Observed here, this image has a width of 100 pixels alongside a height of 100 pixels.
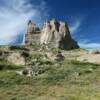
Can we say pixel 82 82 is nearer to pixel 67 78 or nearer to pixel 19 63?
pixel 67 78

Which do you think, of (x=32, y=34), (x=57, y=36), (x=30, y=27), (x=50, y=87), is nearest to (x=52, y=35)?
(x=57, y=36)

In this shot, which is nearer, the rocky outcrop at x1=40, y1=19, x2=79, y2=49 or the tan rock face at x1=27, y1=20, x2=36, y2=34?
the rocky outcrop at x1=40, y1=19, x2=79, y2=49

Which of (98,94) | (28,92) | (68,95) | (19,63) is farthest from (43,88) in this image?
(19,63)

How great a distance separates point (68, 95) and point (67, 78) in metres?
17.1

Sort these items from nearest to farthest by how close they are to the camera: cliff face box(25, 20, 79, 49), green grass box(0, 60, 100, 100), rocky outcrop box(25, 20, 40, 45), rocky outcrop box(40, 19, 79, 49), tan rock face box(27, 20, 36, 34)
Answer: green grass box(0, 60, 100, 100)
rocky outcrop box(40, 19, 79, 49)
cliff face box(25, 20, 79, 49)
rocky outcrop box(25, 20, 40, 45)
tan rock face box(27, 20, 36, 34)

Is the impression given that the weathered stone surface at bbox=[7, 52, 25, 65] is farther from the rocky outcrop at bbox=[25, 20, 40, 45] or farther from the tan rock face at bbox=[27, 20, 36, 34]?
the tan rock face at bbox=[27, 20, 36, 34]

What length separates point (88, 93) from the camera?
35.8 m

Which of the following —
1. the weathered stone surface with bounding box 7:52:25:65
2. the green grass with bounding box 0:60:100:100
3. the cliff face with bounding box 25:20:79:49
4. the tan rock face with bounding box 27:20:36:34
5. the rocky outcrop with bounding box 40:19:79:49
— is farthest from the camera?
the tan rock face with bounding box 27:20:36:34

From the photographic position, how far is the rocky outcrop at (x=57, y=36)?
169625 millimetres

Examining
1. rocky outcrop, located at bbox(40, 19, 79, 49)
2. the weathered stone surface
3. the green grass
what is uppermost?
rocky outcrop, located at bbox(40, 19, 79, 49)

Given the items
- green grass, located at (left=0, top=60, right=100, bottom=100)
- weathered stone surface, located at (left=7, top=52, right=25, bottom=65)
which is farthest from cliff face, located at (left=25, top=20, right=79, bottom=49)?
green grass, located at (left=0, top=60, right=100, bottom=100)

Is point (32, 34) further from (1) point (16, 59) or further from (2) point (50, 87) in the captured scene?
(2) point (50, 87)

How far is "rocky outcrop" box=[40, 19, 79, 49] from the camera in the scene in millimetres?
169625

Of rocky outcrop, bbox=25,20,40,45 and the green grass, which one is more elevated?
rocky outcrop, bbox=25,20,40,45
